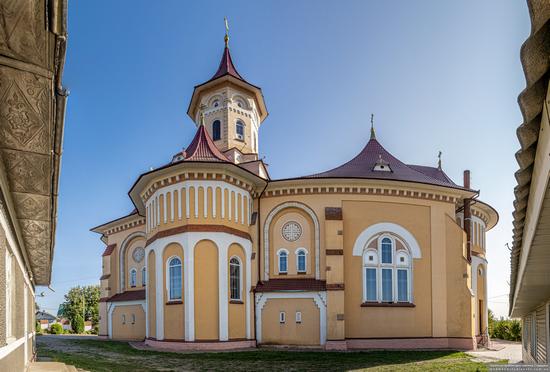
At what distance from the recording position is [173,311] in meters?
20.7

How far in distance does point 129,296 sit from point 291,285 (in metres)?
12.5

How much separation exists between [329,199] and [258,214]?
3.86 metres

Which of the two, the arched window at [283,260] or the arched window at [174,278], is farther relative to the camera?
the arched window at [283,260]

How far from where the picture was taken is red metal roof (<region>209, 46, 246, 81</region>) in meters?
31.7

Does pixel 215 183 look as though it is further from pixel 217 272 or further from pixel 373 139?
pixel 373 139

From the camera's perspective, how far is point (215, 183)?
21.5 metres

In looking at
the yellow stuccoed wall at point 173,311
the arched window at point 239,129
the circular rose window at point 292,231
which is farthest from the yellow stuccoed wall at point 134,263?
the circular rose window at point 292,231

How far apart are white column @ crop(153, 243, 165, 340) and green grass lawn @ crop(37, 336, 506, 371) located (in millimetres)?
1345

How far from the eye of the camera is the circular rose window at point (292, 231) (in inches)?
932

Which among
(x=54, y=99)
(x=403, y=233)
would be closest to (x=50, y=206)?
(x=54, y=99)

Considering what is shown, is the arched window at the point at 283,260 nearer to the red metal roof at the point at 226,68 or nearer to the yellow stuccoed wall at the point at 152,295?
the yellow stuccoed wall at the point at 152,295

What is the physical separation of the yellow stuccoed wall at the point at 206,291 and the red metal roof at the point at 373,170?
6.95 m

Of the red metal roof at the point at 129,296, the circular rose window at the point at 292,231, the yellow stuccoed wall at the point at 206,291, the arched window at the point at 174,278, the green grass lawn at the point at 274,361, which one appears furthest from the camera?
the red metal roof at the point at 129,296

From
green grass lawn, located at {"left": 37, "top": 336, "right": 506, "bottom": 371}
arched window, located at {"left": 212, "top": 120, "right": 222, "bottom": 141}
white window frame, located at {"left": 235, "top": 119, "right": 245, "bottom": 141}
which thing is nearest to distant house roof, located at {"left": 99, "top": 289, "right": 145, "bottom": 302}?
green grass lawn, located at {"left": 37, "top": 336, "right": 506, "bottom": 371}
